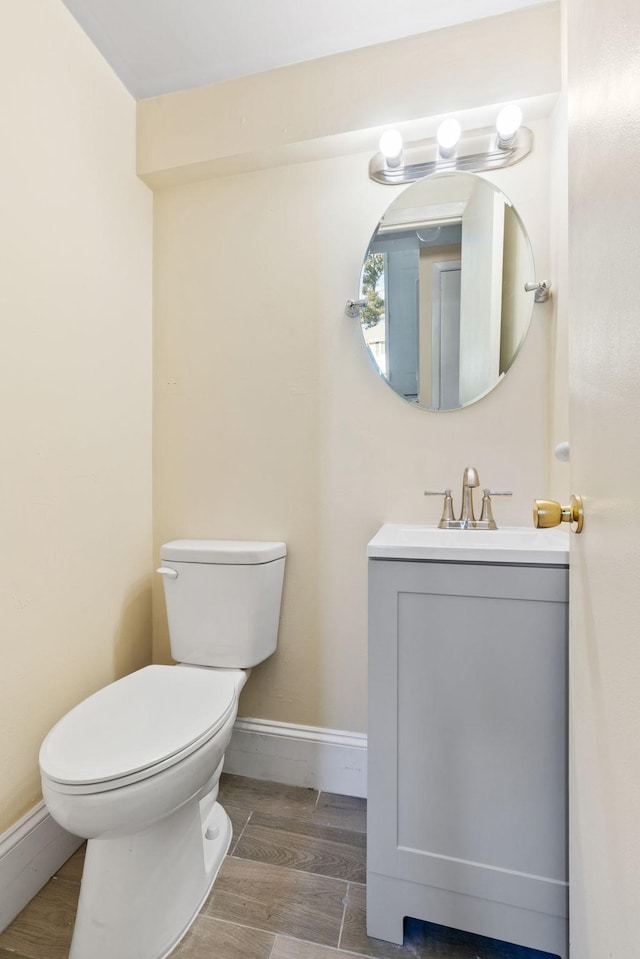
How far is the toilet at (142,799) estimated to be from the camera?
81 centimetres

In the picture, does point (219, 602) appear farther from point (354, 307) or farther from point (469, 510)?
point (354, 307)

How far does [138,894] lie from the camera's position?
90 cm

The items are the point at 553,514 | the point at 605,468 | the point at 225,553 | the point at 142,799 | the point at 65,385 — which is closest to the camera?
the point at 605,468

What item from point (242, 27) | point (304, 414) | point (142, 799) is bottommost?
point (142, 799)

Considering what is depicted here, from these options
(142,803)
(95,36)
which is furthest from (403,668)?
(95,36)

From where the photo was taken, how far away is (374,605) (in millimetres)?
948

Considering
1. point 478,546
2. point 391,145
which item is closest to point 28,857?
point 478,546

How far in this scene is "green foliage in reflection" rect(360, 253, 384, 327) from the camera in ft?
4.60

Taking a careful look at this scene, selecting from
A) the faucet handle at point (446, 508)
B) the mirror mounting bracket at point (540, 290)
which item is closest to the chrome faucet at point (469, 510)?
the faucet handle at point (446, 508)

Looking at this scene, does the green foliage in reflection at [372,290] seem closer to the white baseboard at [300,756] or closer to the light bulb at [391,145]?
the light bulb at [391,145]

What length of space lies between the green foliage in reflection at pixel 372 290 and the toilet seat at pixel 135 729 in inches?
45.0

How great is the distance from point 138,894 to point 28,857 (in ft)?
1.18

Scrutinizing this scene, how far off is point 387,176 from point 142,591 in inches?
62.3

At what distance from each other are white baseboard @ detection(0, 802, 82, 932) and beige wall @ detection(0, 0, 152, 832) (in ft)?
0.15
